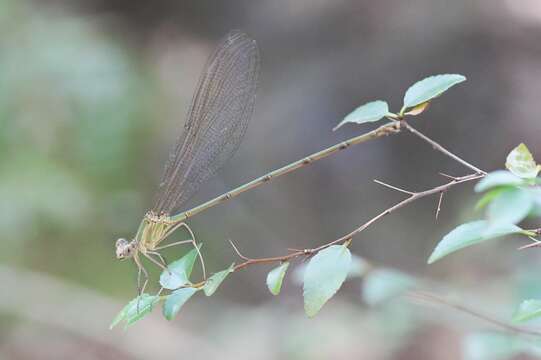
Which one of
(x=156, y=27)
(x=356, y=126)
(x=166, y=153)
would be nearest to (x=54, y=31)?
Answer: (x=166, y=153)

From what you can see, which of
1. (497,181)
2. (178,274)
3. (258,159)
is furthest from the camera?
(258,159)

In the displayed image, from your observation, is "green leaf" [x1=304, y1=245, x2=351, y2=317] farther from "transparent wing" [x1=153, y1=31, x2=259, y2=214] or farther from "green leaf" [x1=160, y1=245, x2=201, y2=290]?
"transparent wing" [x1=153, y1=31, x2=259, y2=214]

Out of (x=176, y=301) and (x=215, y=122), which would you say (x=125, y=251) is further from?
(x=176, y=301)

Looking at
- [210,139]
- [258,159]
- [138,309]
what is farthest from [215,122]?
[258,159]

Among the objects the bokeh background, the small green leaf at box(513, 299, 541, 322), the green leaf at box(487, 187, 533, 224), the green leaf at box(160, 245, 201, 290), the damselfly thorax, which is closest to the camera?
the green leaf at box(487, 187, 533, 224)

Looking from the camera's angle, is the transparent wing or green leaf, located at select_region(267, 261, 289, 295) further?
the transparent wing

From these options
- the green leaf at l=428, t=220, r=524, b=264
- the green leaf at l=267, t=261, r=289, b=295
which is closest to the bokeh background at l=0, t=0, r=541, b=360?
the green leaf at l=267, t=261, r=289, b=295
